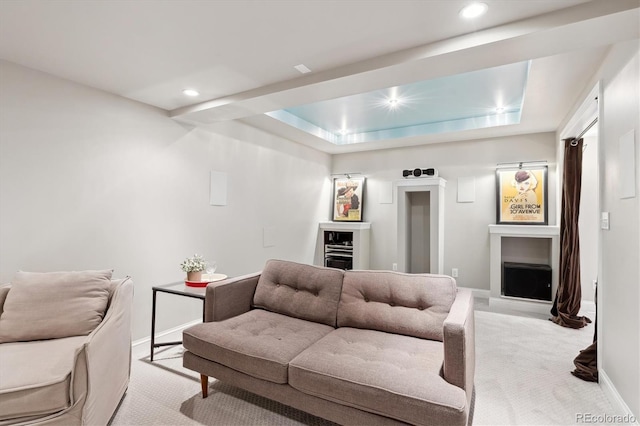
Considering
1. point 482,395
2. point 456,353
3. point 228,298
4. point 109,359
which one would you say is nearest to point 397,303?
point 456,353

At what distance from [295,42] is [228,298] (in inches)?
77.1

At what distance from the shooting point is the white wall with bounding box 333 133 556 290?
4.77 meters

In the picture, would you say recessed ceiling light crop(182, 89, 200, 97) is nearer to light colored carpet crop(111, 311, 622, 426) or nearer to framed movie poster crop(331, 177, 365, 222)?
light colored carpet crop(111, 311, 622, 426)

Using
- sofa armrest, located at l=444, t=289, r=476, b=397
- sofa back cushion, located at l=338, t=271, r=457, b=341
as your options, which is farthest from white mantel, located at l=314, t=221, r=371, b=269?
sofa armrest, located at l=444, t=289, r=476, b=397

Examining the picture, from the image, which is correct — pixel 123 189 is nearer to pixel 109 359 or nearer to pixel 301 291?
pixel 109 359

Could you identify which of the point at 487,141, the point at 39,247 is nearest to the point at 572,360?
the point at 487,141

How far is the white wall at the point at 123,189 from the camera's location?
2463 millimetres

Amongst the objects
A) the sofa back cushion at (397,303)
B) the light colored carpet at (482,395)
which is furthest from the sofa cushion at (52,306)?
the sofa back cushion at (397,303)

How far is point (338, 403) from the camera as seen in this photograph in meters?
1.65

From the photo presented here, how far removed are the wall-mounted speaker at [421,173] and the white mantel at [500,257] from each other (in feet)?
3.79

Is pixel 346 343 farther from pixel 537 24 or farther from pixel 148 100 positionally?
pixel 148 100

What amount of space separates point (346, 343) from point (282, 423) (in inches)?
24.4

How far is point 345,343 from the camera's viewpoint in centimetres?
203

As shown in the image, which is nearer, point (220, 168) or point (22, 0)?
point (22, 0)
